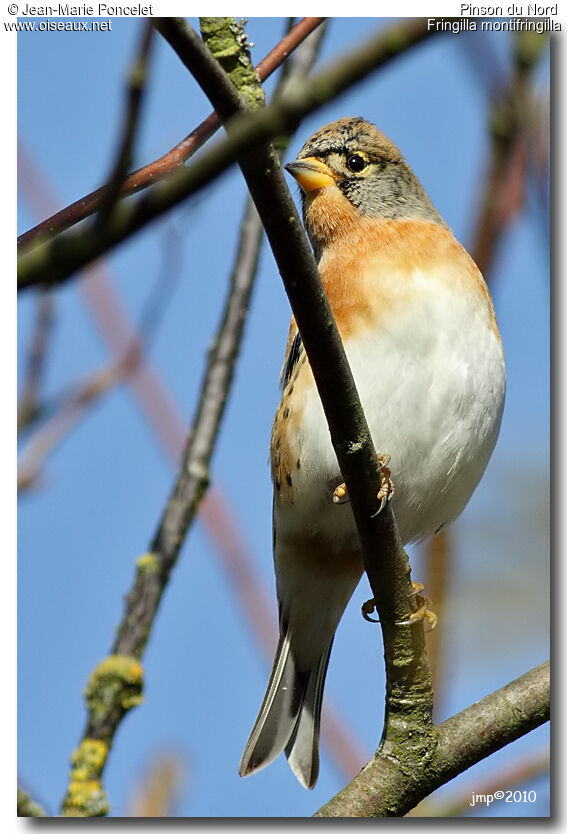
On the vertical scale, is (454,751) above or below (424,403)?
below

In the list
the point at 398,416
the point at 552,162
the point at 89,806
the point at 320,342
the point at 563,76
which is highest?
the point at 563,76

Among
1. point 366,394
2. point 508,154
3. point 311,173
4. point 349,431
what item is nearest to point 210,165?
point 349,431

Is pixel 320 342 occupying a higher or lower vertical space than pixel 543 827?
higher

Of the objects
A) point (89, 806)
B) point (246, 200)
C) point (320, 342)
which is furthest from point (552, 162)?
point (89, 806)

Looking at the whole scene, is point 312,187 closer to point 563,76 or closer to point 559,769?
point 563,76

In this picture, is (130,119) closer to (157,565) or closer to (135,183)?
(135,183)

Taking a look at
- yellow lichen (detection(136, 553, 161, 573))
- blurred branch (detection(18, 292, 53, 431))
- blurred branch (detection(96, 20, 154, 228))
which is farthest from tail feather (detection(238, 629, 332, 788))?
blurred branch (detection(96, 20, 154, 228))

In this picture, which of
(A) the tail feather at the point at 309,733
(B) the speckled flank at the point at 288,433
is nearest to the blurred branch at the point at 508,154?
(B) the speckled flank at the point at 288,433
